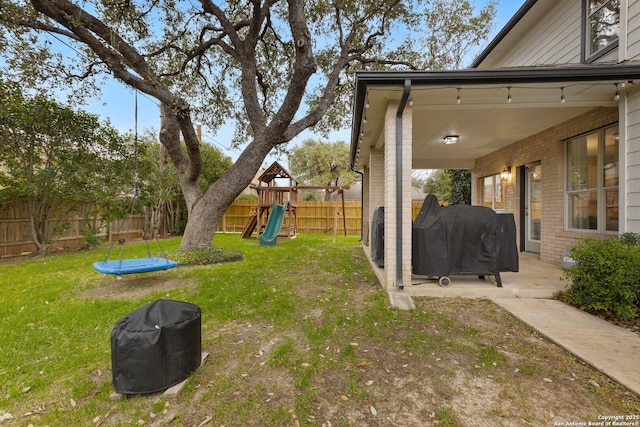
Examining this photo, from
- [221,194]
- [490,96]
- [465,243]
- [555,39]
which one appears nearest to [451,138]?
[490,96]

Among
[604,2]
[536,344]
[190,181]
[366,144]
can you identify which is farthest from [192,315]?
[604,2]

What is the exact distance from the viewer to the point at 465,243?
161 inches

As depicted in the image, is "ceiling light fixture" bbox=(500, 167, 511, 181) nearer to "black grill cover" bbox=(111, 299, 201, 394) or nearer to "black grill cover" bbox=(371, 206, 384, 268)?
"black grill cover" bbox=(371, 206, 384, 268)

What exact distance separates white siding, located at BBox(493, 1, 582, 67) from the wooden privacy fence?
268 inches

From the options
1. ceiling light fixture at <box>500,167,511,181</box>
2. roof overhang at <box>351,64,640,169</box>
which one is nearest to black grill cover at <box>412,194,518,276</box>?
roof overhang at <box>351,64,640,169</box>

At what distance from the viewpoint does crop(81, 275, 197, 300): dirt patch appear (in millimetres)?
4414

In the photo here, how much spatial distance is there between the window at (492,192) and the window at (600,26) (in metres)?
3.90

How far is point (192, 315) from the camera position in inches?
86.9

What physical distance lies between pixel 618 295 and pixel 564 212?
9.49 ft

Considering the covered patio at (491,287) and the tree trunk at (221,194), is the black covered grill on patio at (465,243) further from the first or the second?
the tree trunk at (221,194)

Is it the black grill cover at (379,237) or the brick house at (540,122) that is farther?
the black grill cover at (379,237)

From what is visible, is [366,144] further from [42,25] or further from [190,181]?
[42,25]

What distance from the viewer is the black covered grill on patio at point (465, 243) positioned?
4039 millimetres

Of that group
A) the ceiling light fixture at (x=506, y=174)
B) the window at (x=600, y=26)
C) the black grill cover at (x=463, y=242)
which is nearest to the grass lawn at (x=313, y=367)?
the black grill cover at (x=463, y=242)
